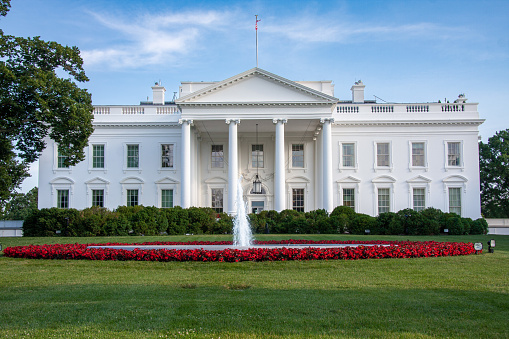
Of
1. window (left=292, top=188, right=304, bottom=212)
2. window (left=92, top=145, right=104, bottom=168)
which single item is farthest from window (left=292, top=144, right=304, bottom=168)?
window (left=92, top=145, right=104, bottom=168)

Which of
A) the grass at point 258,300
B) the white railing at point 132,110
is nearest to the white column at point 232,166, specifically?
the white railing at point 132,110

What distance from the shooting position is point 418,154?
122ft

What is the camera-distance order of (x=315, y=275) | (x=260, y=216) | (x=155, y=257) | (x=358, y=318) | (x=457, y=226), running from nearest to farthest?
(x=358, y=318)
(x=315, y=275)
(x=155, y=257)
(x=457, y=226)
(x=260, y=216)

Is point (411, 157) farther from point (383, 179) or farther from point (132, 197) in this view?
point (132, 197)

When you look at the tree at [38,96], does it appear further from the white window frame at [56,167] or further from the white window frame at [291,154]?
the white window frame at [291,154]

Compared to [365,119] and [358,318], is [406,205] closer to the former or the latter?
[365,119]

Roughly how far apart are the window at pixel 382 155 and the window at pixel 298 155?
6051 millimetres

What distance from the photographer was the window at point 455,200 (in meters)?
36.6

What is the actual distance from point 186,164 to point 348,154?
519 inches

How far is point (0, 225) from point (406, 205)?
3467 cm

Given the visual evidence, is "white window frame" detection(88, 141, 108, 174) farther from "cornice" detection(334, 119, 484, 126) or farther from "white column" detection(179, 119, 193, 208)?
"cornice" detection(334, 119, 484, 126)

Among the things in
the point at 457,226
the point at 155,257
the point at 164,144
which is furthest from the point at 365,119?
the point at 155,257

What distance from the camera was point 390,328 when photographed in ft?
22.0

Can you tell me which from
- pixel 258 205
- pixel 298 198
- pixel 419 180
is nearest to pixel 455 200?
pixel 419 180
